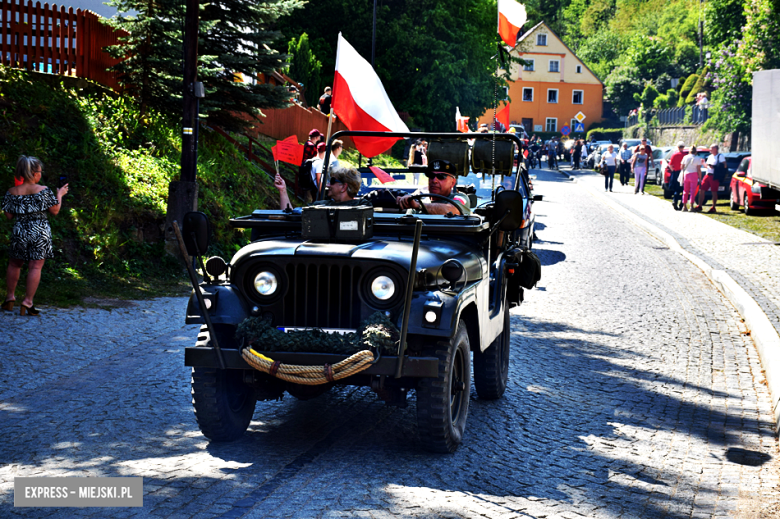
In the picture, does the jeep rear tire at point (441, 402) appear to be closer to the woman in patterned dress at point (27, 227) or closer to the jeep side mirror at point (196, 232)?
the jeep side mirror at point (196, 232)

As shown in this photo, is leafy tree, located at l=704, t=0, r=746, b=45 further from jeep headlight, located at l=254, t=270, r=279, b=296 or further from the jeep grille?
jeep headlight, located at l=254, t=270, r=279, b=296

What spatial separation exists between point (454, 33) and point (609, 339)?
39.9 m

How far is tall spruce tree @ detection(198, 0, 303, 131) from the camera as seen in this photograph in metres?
16.3

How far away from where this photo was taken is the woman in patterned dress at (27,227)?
9.44m

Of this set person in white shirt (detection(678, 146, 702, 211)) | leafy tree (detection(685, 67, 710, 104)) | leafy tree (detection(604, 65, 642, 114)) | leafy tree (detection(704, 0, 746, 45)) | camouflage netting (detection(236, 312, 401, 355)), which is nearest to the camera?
camouflage netting (detection(236, 312, 401, 355))

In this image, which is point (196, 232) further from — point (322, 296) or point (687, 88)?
point (687, 88)

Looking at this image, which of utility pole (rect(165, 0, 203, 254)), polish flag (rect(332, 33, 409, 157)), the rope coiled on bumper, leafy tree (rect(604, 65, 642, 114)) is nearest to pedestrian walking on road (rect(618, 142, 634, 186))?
utility pole (rect(165, 0, 203, 254))

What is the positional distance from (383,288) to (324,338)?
464 mm

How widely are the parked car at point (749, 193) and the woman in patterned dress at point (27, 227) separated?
19969 mm

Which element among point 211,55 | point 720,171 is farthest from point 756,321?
point 720,171

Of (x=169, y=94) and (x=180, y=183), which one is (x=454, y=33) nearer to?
(x=169, y=94)

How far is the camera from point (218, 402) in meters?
5.47

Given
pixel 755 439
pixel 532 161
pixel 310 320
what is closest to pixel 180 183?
pixel 310 320

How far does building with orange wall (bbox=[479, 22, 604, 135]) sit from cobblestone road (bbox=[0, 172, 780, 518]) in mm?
89531
